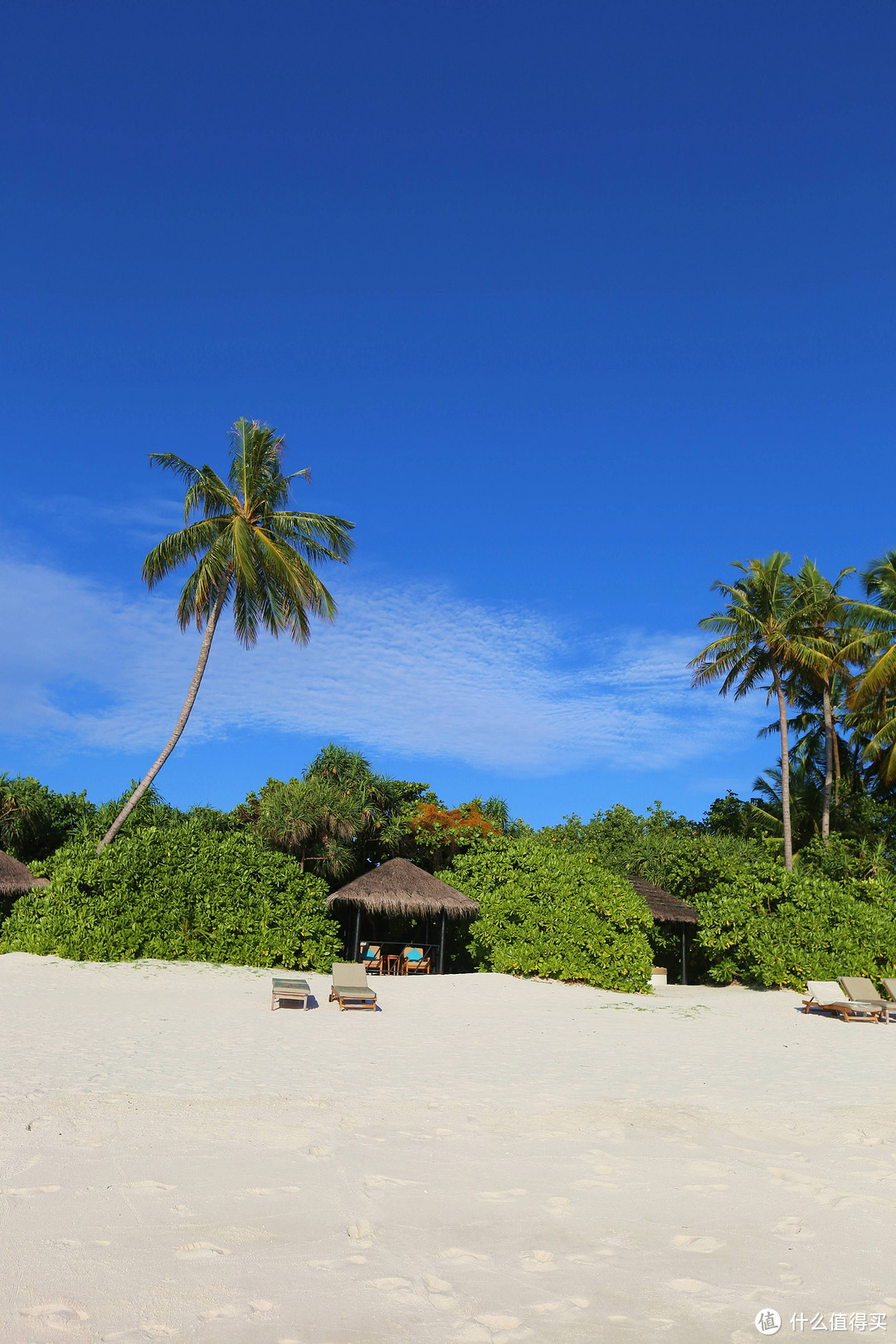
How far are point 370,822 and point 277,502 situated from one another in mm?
9603

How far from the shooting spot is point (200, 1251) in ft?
12.3

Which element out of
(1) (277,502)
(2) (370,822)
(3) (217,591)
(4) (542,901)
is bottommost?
(4) (542,901)

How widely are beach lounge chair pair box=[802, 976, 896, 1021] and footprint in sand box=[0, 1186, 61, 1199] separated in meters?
13.3

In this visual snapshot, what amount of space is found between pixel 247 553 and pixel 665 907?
1359cm

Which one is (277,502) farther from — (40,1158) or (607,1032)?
(40,1158)

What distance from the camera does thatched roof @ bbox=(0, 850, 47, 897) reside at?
1898 cm

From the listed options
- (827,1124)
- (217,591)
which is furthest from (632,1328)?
(217,591)

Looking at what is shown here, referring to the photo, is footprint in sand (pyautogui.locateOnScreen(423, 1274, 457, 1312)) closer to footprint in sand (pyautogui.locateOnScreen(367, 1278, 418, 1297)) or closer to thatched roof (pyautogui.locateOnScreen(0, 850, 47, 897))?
footprint in sand (pyautogui.locateOnScreen(367, 1278, 418, 1297))

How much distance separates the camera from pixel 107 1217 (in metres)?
4.05

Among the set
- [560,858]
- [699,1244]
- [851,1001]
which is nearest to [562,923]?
[560,858]

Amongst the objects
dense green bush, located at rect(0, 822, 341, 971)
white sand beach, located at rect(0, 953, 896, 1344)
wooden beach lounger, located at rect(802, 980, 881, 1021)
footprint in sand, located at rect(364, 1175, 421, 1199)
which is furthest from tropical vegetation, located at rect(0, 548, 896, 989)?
footprint in sand, located at rect(364, 1175, 421, 1199)

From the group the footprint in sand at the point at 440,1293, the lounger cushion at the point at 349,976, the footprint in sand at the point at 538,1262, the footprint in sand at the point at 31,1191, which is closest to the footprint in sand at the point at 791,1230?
the footprint in sand at the point at 538,1262

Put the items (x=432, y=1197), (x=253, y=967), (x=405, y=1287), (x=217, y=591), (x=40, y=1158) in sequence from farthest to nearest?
(x=217, y=591) → (x=253, y=967) → (x=40, y=1158) → (x=432, y=1197) → (x=405, y=1287)

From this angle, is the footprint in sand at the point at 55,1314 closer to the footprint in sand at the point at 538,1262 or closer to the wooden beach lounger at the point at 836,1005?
the footprint in sand at the point at 538,1262
